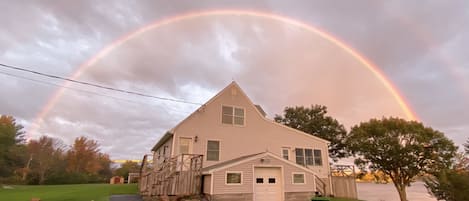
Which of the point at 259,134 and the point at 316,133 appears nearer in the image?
the point at 259,134

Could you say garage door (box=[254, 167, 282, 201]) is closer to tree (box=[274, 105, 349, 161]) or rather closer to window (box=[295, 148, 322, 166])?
window (box=[295, 148, 322, 166])

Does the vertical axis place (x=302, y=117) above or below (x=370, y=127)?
above

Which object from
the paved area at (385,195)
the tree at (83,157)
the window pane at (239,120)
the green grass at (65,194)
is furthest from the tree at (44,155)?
the paved area at (385,195)

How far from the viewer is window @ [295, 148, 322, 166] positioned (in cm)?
1808

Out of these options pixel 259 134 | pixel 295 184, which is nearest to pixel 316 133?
pixel 259 134

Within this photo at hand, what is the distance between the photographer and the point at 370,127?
77.3 ft

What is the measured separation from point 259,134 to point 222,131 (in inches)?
104

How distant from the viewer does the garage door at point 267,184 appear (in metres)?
13.8

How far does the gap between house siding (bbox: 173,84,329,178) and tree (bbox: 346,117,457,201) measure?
22.2ft

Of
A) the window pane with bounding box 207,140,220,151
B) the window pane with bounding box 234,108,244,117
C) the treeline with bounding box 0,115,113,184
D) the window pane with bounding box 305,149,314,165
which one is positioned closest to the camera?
the window pane with bounding box 207,140,220,151

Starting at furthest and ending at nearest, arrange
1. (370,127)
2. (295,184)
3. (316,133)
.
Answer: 1. (316,133)
2. (370,127)
3. (295,184)

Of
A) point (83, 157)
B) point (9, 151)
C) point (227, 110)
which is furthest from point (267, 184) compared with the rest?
point (83, 157)

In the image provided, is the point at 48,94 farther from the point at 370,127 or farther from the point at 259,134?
the point at 370,127

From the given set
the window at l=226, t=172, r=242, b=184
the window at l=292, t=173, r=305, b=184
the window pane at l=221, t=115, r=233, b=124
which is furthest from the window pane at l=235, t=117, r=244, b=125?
the window at l=292, t=173, r=305, b=184
